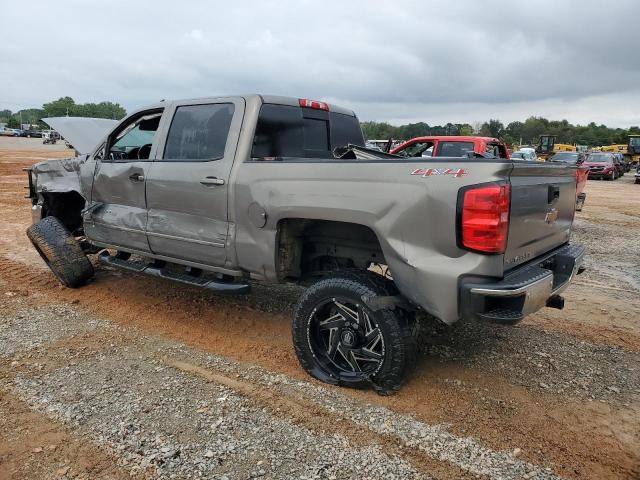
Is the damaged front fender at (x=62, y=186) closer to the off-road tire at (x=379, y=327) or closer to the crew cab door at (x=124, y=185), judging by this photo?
the crew cab door at (x=124, y=185)

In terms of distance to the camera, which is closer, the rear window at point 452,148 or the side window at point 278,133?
the side window at point 278,133

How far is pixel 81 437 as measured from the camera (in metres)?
2.88

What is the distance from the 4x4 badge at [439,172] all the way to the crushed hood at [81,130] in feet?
13.3

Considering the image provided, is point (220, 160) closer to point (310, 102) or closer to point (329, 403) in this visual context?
point (310, 102)

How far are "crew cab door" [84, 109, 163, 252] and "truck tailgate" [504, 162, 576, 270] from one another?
3.19 m

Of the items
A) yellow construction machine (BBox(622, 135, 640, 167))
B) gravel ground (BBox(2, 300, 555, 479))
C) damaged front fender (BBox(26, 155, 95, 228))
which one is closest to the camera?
gravel ground (BBox(2, 300, 555, 479))

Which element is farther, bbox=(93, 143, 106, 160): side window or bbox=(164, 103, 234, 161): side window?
bbox=(93, 143, 106, 160): side window

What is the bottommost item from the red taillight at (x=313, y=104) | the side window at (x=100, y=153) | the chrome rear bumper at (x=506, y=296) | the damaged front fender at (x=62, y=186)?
the chrome rear bumper at (x=506, y=296)

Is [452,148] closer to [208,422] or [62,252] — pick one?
[62,252]

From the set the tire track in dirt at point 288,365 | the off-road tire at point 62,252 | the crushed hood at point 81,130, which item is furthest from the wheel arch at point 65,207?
the tire track in dirt at point 288,365

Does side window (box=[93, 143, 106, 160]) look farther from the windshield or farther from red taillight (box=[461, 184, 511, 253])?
red taillight (box=[461, 184, 511, 253])

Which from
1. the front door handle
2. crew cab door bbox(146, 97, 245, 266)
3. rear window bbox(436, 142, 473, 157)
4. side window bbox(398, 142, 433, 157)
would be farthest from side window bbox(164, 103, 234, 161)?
side window bbox(398, 142, 433, 157)

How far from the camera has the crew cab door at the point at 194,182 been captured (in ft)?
13.0

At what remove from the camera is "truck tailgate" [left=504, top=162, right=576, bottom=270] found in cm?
295
